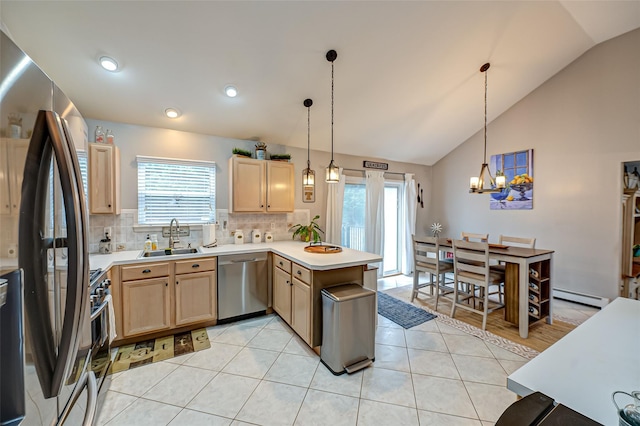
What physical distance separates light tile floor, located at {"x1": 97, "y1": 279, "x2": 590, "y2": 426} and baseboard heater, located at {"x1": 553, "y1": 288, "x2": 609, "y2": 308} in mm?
2374

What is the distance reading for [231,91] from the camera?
2.96 meters

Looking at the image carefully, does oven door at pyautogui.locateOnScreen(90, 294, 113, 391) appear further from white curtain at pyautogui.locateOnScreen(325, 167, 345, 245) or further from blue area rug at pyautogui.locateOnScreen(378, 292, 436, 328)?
white curtain at pyautogui.locateOnScreen(325, 167, 345, 245)

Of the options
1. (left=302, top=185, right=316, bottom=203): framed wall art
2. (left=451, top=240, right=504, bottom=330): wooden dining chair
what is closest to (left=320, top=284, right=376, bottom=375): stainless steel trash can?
(left=451, top=240, right=504, bottom=330): wooden dining chair

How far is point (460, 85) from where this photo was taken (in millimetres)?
3688

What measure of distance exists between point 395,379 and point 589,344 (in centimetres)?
155

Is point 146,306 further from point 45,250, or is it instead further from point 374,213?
point 374,213

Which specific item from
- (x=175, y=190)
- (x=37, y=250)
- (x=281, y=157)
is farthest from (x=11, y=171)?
(x=281, y=157)

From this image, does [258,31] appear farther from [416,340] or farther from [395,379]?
[416,340]

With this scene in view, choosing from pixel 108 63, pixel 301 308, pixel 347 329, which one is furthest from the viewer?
pixel 301 308

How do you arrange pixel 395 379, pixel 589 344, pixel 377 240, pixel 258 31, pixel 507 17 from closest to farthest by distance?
pixel 589 344, pixel 395 379, pixel 258 31, pixel 507 17, pixel 377 240

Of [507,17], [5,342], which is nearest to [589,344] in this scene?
[5,342]

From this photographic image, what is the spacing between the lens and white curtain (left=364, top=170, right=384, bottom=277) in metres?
4.85

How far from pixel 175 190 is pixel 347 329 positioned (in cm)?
278

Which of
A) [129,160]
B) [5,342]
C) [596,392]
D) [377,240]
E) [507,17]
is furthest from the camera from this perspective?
[377,240]
